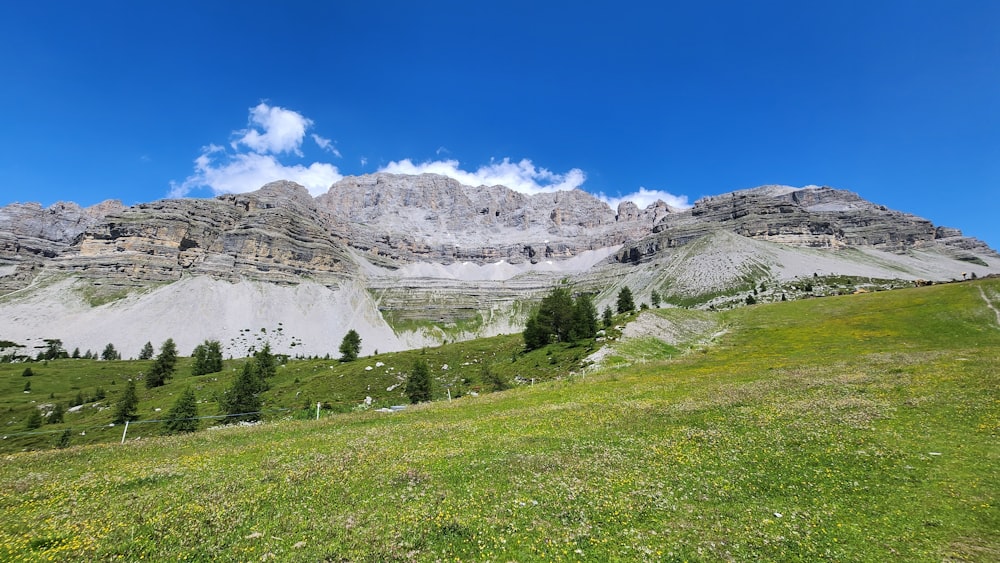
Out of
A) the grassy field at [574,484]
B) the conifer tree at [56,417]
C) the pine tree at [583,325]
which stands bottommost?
the conifer tree at [56,417]

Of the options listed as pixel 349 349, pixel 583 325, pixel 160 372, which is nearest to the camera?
pixel 583 325

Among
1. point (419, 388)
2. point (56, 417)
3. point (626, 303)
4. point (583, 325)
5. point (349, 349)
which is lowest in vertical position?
point (56, 417)

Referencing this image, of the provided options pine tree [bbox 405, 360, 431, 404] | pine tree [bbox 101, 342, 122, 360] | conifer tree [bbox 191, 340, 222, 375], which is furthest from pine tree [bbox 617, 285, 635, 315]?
pine tree [bbox 101, 342, 122, 360]

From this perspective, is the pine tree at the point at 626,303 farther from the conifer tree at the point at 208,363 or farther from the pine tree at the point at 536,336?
the conifer tree at the point at 208,363

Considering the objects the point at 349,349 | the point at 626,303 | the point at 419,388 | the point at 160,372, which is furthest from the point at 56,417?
the point at 626,303

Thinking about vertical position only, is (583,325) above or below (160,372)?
above

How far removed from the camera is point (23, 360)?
477 ft

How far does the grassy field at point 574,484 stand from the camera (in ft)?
32.9

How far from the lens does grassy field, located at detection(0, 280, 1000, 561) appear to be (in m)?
10.0

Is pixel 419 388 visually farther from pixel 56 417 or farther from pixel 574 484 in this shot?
pixel 56 417

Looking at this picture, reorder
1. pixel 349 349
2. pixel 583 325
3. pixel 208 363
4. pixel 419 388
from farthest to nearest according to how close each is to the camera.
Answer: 1. pixel 208 363
2. pixel 349 349
3. pixel 583 325
4. pixel 419 388

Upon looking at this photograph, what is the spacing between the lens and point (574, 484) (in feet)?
45.4

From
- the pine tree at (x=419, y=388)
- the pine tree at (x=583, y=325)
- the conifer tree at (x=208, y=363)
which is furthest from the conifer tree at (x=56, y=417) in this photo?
the pine tree at (x=583, y=325)

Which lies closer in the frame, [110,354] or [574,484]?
[574,484]
